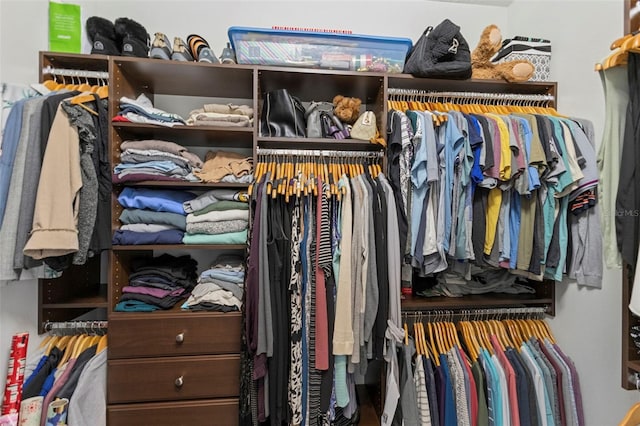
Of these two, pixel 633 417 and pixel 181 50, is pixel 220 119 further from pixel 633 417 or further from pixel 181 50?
pixel 633 417

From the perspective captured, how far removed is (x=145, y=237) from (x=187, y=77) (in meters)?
0.85

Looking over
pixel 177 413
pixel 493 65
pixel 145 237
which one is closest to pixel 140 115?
pixel 145 237

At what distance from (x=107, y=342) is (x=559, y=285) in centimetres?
228

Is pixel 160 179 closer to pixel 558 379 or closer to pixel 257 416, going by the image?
pixel 257 416

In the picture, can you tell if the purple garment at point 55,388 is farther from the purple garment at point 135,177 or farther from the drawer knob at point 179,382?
the purple garment at point 135,177

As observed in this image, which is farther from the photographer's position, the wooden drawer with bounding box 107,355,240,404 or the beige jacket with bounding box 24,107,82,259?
the wooden drawer with bounding box 107,355,240,404

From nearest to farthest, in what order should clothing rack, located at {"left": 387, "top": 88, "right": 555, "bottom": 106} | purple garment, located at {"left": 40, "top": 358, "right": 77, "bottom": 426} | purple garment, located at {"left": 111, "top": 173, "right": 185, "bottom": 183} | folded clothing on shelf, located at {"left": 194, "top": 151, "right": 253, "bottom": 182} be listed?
1. purple garment, located at {"left": 40, "top": 358, "right": 77, "bottom": 426}
2. purple garment, located at {"left": 111, "top": 173, "right": 185, "bottom": 183}
3. folded clothing on shelf, located at {"left": 194, "top": 151, "right": 253, "bottom": 182}
4. clothing rack, located at {"left": 387, "top": 88, "right": 555, "bottom": 106}

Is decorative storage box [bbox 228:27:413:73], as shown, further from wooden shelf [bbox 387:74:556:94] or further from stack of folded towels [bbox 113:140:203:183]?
stack of folded towels [bbox 113:140:203:183]

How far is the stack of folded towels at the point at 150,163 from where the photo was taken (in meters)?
1.39

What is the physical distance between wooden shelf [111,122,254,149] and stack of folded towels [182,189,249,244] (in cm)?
31

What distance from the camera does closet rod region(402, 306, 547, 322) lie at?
159 cm

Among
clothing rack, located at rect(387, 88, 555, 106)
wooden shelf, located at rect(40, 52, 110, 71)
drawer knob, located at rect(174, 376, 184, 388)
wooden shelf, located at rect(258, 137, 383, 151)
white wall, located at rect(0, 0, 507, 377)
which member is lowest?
drawer knob, located at rect(174, 376, 184, 388)

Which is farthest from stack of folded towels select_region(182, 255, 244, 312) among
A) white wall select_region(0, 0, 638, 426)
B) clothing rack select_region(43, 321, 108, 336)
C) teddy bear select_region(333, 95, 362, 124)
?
teddy bear select_region(333, 95, 362, 124)

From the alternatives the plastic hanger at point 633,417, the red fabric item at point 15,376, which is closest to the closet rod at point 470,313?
the plastic hanger at point 633,417
